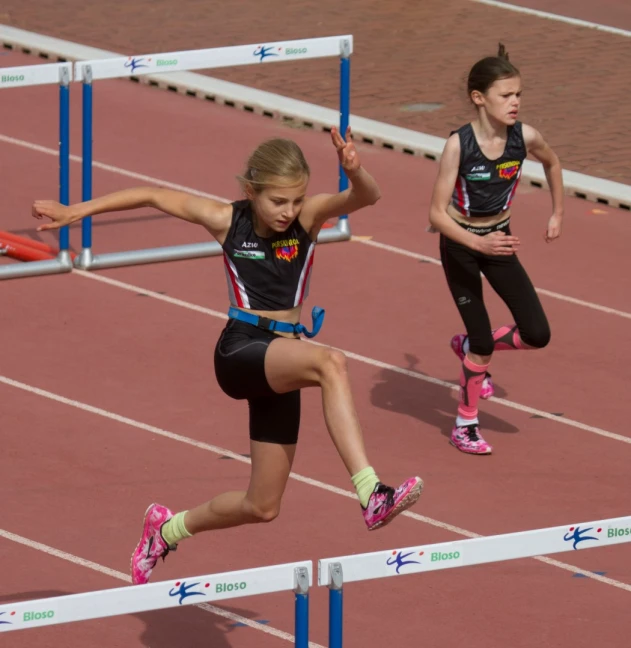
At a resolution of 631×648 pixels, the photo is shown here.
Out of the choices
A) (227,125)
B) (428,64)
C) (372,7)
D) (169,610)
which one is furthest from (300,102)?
(169,610)

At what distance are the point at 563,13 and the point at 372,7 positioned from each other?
7.04 ft

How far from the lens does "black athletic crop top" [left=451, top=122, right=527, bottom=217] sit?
9.16 metres

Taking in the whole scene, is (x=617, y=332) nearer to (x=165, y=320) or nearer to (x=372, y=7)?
(x=165, y=320)

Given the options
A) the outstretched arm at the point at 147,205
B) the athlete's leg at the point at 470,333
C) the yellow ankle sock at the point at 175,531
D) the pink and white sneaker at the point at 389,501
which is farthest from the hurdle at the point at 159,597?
the athlete's leg at the point at 470,333

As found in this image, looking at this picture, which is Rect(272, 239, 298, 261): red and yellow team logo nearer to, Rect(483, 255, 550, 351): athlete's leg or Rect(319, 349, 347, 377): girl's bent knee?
Rect(319, 349, 347, 377): girl's bent knee

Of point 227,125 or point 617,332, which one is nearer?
point 617,332

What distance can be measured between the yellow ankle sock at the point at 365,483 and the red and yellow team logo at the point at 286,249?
94 cm

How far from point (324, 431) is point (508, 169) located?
5.73 ft

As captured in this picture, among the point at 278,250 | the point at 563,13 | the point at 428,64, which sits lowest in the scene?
the point at 278,250

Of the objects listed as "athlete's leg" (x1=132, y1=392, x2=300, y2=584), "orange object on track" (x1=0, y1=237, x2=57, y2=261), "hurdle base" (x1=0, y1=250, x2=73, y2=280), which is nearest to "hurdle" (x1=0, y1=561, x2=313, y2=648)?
"athlete's leg" (x1=132, y1=392, x2=300, y2=584)

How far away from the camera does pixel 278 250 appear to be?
6980 mm

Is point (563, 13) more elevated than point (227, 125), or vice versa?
point (563, 13)

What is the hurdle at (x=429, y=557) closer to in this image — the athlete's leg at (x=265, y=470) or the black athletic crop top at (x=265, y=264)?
the athlete's leg at (x=265, y=470)

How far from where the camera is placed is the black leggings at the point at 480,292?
9.25m
